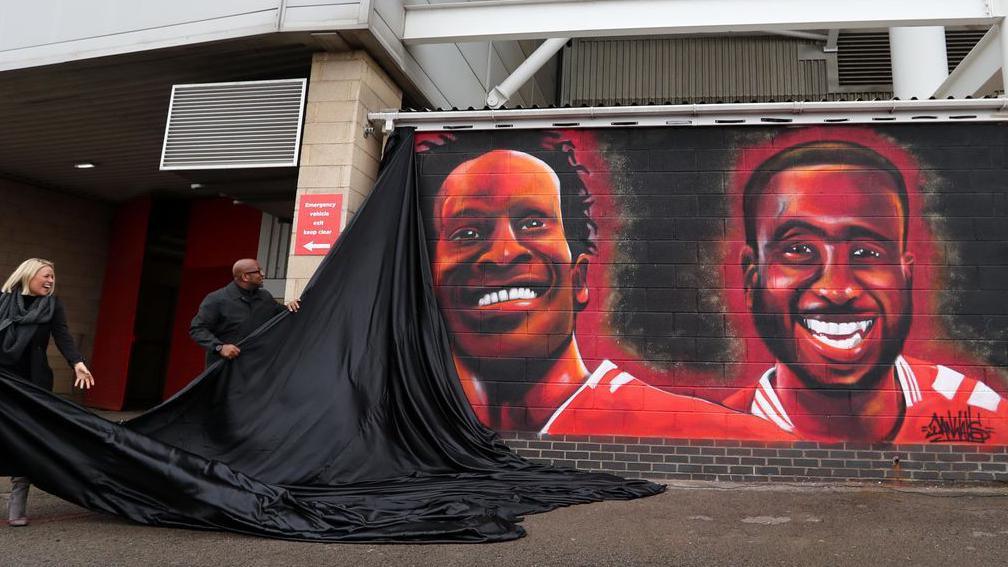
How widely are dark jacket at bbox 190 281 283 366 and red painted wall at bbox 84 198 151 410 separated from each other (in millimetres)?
6824

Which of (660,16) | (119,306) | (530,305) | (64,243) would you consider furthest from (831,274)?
(64,243)

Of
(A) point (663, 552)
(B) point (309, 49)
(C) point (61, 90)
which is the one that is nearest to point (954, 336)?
(A) point (663, 552)

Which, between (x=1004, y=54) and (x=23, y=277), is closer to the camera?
(x=23, y=277)

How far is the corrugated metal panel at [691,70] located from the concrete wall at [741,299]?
232 inches

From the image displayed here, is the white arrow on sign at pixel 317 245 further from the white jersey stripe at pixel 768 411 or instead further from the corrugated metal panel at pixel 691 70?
the corrugated metal panel at pixel 691 70

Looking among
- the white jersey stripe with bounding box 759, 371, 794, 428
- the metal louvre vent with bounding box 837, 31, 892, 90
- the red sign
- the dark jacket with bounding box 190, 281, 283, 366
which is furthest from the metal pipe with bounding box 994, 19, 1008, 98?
Result: the dark jacket with bounding box 190, 281, 283, 366

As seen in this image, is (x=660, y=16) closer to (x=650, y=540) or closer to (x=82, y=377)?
(x=650, y=540)

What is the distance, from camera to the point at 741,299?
5.37 m

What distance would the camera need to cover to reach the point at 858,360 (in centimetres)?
516

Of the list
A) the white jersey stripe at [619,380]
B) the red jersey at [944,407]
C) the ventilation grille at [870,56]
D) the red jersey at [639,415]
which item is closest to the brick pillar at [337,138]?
the red jersey at [639,415]

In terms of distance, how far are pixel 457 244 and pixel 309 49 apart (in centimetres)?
241

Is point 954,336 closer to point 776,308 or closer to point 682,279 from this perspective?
point 776,308

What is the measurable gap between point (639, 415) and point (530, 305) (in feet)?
4.28

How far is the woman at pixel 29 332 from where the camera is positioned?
150 inches
